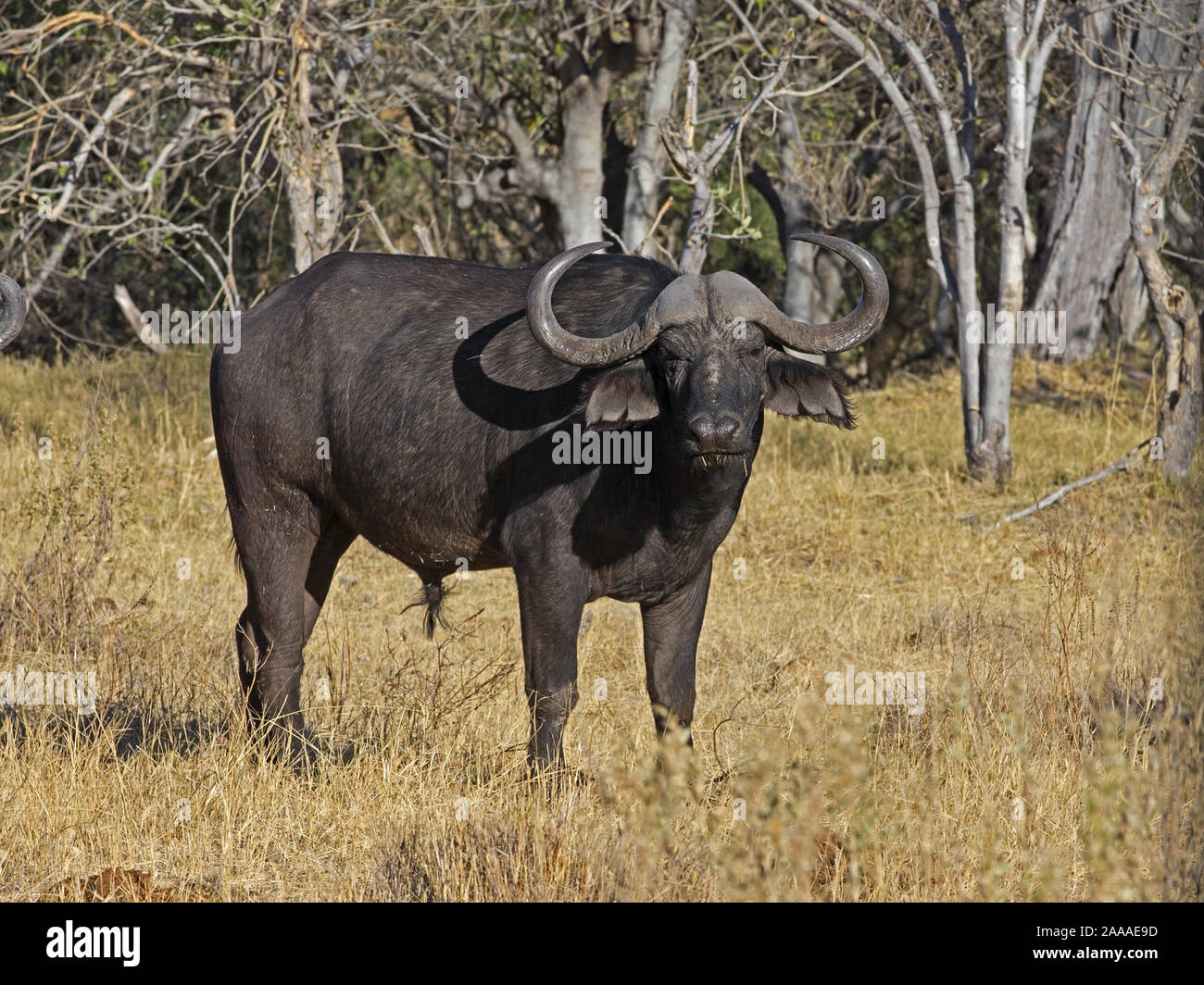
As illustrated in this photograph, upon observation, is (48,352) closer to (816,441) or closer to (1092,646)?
(816,441)

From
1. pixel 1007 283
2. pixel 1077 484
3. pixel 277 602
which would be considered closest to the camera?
pixel 277 602

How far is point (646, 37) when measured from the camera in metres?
11.9

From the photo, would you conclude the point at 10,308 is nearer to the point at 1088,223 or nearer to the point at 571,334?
the point at 571,334

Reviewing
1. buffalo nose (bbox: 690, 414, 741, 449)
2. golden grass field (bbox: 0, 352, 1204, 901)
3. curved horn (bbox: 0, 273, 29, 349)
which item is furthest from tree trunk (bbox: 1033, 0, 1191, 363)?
curved horn (bbox: 0, 273, 29, 349)

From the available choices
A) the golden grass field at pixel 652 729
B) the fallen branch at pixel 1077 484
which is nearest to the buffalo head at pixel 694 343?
the golden grass field at pixel 652 729

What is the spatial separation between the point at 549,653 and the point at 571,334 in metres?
1.05

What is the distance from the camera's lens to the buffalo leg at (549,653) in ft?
15.4

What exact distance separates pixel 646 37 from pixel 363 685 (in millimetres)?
7463

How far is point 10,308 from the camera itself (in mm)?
4723

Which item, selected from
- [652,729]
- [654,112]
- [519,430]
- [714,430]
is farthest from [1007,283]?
[714,430]

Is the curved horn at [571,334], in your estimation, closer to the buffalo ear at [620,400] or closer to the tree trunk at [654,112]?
the buffalo ear at [620,400]

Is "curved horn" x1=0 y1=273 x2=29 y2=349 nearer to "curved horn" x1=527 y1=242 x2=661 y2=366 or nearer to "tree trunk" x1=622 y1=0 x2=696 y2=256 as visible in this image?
"curved horn" x1=527 y1=242 x2=661 y2=366

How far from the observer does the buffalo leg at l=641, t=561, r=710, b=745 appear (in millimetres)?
4965

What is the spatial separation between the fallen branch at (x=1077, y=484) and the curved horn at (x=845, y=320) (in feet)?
15.0
